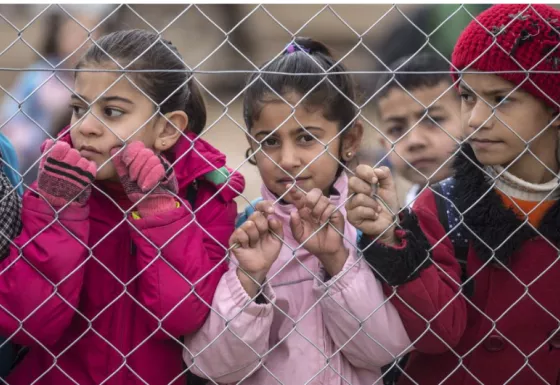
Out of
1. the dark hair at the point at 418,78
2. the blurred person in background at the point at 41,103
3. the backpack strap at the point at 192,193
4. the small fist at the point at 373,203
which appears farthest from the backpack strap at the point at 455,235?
the blurred person in background at the point at 41,103

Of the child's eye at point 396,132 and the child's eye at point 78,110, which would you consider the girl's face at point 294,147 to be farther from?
the child's eye at point 396,132

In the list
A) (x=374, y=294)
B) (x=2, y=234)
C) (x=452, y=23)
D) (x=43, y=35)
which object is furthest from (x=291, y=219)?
(x=43, y=35)

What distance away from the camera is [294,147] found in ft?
6.29

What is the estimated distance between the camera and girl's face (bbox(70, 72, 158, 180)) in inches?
70.1

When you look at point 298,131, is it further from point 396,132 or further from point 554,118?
point 396,132

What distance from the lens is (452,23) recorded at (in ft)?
10.7

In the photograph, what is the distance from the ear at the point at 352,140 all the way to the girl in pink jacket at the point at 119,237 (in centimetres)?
32

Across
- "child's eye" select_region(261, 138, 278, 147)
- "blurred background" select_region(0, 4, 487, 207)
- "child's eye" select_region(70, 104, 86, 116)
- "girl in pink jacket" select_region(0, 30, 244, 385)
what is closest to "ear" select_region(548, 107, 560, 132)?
"blurred background" select_region(0, 4, 487, 207)

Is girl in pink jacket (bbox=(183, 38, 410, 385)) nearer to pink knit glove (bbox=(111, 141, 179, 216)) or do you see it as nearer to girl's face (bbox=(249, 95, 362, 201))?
girl's face (bbox=(249, 95, 362, 201))

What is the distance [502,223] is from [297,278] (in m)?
0.53

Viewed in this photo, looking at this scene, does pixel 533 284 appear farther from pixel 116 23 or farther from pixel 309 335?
pixel 116 23

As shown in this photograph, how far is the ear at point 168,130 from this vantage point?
74.2 inches

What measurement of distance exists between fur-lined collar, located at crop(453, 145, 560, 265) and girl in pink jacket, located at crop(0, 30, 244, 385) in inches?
22.8

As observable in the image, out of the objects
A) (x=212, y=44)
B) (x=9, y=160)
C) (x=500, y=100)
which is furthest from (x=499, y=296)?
(x=212, y=44)
